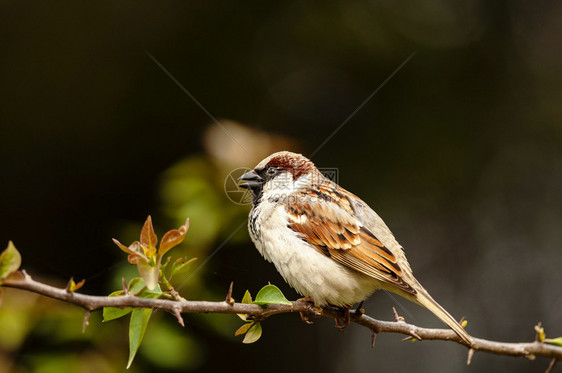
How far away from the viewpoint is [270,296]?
151cm

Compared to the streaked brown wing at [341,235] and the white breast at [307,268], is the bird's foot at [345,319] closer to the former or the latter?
the white breast at [307,268]

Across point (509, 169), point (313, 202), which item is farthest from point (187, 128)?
point (509, 169)

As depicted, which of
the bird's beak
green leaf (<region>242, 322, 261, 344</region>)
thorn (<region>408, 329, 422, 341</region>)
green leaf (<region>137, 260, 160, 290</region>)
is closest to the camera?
green leaf (<region>137, 260, 160, 290</region>)

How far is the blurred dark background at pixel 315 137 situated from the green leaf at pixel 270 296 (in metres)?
1.43

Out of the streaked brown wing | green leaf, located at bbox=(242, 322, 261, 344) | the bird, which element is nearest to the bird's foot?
the bird

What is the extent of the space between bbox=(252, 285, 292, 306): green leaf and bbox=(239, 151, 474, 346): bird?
0.60 meters

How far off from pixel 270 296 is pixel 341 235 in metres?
0.77

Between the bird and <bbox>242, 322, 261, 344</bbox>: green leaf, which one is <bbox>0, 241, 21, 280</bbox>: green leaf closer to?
<bbox>242, 322, 261, 344</bbox>: green leaf

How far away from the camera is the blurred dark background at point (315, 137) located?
330 centimetres

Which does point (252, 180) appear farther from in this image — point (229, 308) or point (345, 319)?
point (229, 308)

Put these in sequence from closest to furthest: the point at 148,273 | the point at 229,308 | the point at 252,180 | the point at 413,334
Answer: the point at 148,273, the point at 229,308, the point at 413,334, the point at 252,180

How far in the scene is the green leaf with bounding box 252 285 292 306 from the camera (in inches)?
58.6

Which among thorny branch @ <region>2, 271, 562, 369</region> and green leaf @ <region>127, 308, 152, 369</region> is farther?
green leaf @ <region>127, 308, 152, 369</region>

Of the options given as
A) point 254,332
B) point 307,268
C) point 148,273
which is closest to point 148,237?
point 148,273
